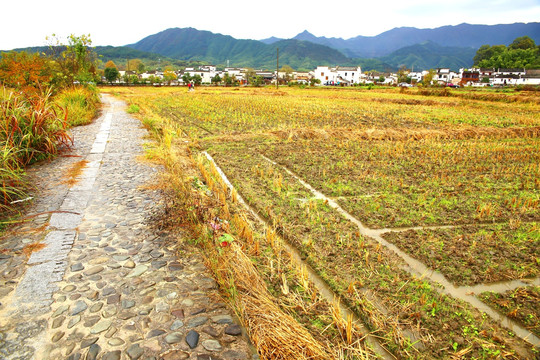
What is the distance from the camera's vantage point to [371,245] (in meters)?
4.75

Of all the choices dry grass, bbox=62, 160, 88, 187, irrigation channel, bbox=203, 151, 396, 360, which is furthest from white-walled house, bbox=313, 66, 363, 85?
irrigation channel, bbox=203, 151, 396, 360

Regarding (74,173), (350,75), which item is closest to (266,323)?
(74,173)

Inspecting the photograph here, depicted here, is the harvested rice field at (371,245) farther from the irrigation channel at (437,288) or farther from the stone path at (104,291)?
the stone path at (104,291)

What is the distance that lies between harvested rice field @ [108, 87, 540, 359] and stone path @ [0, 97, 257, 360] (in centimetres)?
39

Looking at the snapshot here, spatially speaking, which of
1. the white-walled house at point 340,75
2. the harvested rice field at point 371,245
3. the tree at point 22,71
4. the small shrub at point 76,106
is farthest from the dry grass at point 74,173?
the white-walled house at point 340,75

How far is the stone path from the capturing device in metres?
2.76

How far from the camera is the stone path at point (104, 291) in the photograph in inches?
108

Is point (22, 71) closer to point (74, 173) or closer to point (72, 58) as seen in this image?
point (72, 58)

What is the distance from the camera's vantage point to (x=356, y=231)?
17.1 ft

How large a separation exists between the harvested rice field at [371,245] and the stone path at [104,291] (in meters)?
0.39

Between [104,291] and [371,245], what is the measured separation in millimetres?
3612

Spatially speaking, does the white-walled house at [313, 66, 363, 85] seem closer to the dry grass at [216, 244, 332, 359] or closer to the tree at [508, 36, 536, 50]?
the tree at [508, 36, 536, 50]

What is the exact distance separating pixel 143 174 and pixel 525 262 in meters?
7.25

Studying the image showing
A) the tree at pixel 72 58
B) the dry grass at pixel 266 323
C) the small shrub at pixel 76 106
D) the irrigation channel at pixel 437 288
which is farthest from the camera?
the tree at pixel 72 58
